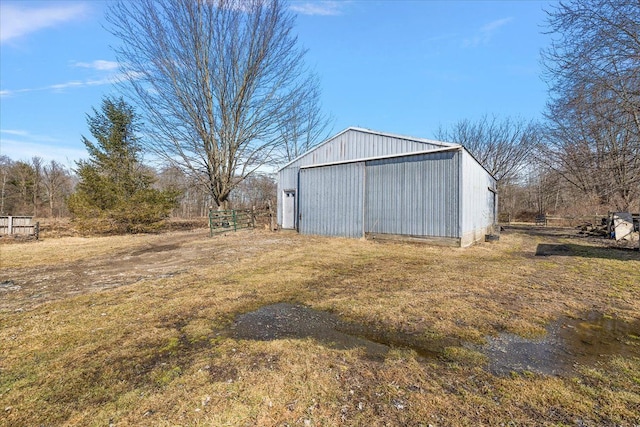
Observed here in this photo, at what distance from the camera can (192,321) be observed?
3.40 metres

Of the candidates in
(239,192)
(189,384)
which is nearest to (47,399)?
(189,384)

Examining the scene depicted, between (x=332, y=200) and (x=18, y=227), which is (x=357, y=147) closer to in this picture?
(x=332, y=200)

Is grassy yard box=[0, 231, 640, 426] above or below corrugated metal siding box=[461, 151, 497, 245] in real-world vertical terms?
below

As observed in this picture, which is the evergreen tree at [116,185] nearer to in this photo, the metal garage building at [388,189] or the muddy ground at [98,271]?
the muddy ground at [98,271]

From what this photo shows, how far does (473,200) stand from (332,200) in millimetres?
5777

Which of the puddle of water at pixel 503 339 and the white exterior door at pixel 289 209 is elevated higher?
the white exterior door at pixel 289 209

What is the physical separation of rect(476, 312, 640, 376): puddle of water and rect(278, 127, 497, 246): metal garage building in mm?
5975

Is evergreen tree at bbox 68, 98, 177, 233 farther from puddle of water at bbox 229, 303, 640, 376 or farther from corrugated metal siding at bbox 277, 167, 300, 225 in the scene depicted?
puddle of water at bbox 229, 303, 640, 376

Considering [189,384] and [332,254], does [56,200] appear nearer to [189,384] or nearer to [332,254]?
[332,254]

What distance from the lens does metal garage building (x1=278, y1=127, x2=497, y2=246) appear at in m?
9.41

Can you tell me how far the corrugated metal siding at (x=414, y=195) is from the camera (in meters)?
9.35

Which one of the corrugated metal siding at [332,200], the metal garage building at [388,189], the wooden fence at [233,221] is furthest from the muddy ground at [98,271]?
the wooden fence at [233,221]

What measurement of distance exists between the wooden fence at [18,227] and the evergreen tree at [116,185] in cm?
167

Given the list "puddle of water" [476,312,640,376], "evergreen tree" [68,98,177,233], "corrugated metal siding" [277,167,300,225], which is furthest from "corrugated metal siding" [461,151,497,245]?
"evergreen tree" [68,98,177,233]
